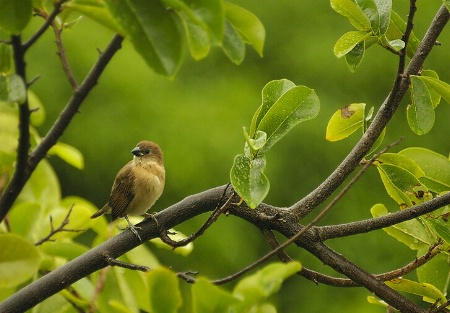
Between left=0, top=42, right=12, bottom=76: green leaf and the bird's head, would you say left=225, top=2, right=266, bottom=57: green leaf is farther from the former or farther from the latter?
the bird's head

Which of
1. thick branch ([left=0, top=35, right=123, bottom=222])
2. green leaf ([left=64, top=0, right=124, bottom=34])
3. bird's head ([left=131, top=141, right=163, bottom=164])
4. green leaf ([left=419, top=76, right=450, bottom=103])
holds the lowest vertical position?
bird's head ([left=131, top=141, right=163, bottom=164])

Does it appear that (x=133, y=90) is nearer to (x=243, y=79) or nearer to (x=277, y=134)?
(x=243, y=79)

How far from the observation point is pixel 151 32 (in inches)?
20.0

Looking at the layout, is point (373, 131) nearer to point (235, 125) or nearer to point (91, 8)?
point (91, 8)

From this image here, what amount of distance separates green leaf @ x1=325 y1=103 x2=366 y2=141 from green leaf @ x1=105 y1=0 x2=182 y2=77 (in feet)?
1.30

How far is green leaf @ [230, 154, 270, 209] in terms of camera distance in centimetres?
65

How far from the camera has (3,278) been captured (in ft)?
2.00

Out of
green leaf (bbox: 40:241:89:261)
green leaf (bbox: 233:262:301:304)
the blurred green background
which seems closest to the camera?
green leaf (bbox: 233:262:301:304)

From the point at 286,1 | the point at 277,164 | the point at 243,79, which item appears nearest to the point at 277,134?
the point at 277,164

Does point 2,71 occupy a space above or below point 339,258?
above

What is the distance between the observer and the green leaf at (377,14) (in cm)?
78

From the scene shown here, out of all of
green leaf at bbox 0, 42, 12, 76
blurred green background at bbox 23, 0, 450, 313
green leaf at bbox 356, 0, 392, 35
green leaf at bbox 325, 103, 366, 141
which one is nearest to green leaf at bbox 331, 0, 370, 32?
green leaf at bbox 356, 0, 392, 35

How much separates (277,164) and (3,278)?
293 cm

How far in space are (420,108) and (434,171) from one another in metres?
0.11
